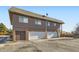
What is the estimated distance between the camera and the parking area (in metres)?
9.09

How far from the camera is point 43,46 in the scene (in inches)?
363

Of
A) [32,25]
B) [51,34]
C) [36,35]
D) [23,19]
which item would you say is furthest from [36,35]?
[23,19]

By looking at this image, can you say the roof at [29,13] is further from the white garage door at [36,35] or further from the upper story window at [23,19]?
the white garage door at [36,35]

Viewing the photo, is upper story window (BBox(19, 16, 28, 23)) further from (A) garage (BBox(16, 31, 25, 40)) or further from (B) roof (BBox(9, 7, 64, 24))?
(A) garage (BBox(16, 31, 25, 40))

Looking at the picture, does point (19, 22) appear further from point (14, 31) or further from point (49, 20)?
point (49, 20)

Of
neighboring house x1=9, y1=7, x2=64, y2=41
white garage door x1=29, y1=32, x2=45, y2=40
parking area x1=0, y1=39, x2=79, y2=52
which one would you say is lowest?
parking area x1=0, y1=39, x2=79, y2=52

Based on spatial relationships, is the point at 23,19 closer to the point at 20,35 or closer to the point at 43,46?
the point at 20,35

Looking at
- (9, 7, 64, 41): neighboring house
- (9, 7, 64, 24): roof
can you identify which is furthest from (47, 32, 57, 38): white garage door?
(9, 7, 64, 24): roof

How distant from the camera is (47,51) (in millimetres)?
9117

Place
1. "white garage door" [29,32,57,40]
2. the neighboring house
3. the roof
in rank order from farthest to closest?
"white garage door" [29,32,57,40] → the neighboring house → the roof

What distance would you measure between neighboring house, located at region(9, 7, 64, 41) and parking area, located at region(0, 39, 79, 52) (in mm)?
183

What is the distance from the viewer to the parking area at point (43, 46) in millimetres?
9086

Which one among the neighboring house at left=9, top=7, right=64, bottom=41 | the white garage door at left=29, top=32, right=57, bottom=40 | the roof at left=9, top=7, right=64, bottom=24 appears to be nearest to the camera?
the roof at left=9, top=7, right=64, bottom=24
